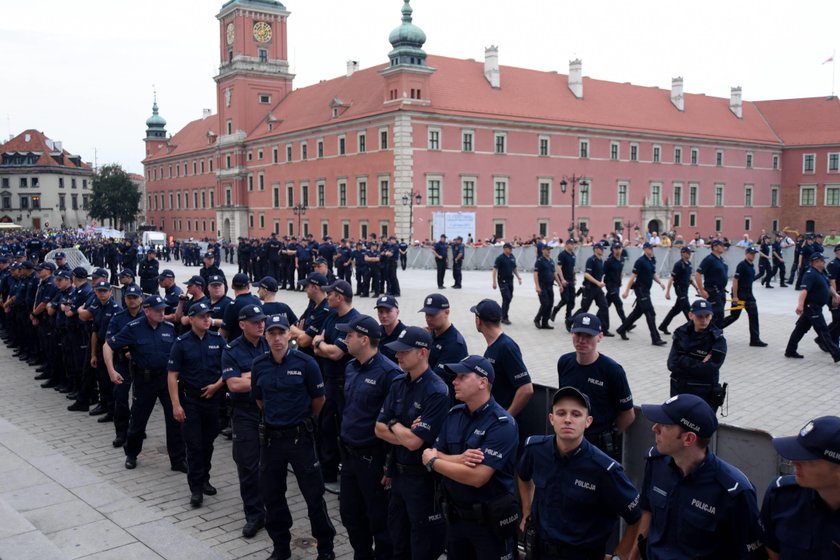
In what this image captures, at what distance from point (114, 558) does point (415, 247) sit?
3187cm

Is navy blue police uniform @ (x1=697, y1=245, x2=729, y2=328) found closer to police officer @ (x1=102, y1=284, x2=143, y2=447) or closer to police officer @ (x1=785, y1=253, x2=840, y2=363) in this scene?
police officer @ (x1=785, y1=253, x2=840, y2=363)

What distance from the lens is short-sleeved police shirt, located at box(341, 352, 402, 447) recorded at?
5.61 m

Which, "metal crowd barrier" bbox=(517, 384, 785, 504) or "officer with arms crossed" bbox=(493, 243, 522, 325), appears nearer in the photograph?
"metal crowd barrier" bbox=(517, 384, 785, 504)

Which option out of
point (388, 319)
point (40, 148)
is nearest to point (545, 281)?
point (388, 319)

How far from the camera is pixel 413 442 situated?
491 cm

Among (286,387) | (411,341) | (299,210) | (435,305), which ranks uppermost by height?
(299,210)

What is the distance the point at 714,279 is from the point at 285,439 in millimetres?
10334

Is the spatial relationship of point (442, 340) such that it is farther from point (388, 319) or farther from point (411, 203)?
point (411, 203)

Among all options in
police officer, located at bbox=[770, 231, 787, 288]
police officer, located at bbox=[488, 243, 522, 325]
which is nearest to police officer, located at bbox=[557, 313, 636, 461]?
police officer, located at bbox=[488, 243, 522, 325]

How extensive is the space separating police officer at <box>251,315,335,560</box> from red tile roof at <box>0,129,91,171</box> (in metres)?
118

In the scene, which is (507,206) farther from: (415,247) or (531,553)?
(531,553)

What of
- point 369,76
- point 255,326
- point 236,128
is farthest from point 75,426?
point 236,128

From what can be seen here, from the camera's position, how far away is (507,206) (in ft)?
179

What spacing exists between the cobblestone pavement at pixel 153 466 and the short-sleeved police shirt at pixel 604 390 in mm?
2518
